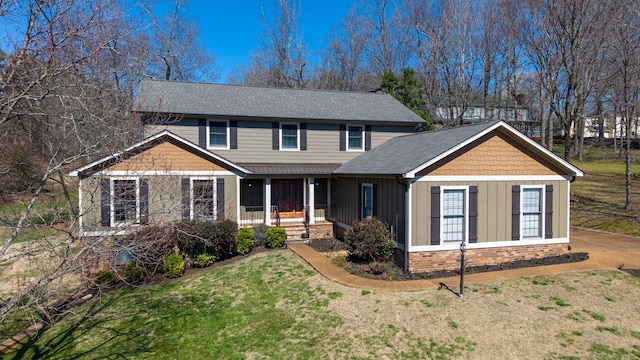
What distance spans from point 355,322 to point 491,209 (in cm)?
604

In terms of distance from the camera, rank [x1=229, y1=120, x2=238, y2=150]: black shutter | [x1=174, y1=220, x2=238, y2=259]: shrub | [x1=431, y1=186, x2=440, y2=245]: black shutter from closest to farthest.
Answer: [x1=431, y1=186, x2=440, y2=245]: black shutter → [x1=174, y1=220, x2=238, y2=259]: shrub → [x1=229, y1=120, x2=238, y2=150]: black shutter

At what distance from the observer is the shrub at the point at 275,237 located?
1484cm

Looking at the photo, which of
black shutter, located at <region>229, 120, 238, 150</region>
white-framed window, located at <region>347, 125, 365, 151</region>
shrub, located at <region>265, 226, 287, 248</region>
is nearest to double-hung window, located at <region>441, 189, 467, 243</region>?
shrub, located at <region>265, 226, 287, 248</region>

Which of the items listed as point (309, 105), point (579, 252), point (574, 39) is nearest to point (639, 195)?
point (574, 39)

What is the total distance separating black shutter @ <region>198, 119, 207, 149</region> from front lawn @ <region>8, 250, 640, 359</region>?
6.87 m

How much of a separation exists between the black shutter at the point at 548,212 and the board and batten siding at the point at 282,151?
7816 millimetres

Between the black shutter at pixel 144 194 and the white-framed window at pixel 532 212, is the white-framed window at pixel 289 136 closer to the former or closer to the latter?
the black shutter at pixel 144 194

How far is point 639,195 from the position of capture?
2192 cm

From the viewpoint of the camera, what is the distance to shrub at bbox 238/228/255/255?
14.2 m

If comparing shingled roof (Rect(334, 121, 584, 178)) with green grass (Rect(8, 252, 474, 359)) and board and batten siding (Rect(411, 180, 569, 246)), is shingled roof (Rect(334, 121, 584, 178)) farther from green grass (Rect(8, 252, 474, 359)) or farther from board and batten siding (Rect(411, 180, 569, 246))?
green grass (Rect(8, 252, 474, 359))

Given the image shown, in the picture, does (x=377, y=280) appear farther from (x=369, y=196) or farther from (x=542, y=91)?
(x=542, y=91)

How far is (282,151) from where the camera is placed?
17578 mm

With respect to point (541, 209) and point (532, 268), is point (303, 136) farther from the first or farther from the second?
point (532, 268)

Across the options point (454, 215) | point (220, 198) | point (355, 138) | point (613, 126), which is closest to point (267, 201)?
point (220, 198)
